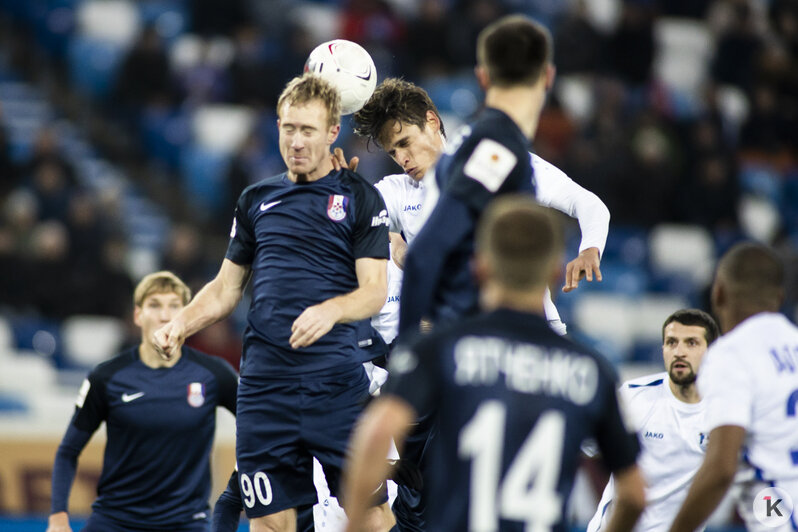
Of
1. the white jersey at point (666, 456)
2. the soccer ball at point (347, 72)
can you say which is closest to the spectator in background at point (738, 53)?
the white jersey at point (666, 456)

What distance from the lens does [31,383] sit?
11.3 meters

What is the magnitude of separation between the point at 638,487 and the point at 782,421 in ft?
3.08

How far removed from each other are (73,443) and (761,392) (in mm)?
4280

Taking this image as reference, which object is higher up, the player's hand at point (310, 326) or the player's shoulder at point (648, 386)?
the player's hand at point (310, 326)

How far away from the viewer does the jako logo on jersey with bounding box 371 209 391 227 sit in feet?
18.2

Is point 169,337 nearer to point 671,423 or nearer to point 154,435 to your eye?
point 154,435

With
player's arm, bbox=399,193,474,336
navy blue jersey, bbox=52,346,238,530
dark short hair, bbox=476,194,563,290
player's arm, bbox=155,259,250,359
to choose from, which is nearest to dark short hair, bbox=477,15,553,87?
player's arm, bbox=399,193,474,336

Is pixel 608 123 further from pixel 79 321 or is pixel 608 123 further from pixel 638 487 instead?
pixel 638 487

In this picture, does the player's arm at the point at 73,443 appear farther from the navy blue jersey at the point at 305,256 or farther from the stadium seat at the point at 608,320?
the stadium seat at the point at 608,320

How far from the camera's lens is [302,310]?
537 cm

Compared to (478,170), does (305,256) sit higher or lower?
lower

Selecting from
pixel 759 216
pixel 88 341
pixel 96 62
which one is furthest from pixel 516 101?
pixel 759 216

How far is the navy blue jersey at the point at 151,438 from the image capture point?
274 inches

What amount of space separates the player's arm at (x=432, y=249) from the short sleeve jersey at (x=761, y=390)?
1.05m
